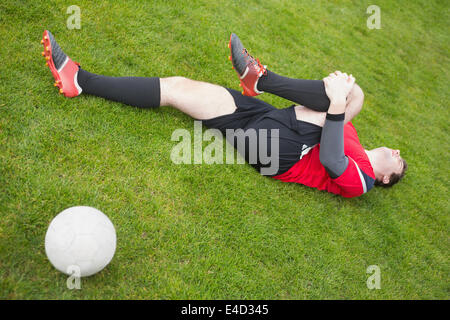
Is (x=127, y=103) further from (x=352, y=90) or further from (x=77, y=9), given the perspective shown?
(x=352, y=90)

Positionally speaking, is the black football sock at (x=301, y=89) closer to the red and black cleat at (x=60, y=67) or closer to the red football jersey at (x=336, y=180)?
the red football jersey at (x=336, y=180)

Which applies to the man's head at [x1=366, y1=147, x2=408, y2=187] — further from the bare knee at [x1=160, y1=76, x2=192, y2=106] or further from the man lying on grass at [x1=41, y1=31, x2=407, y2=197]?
the bare knee at [x1=160, y1=76, x2=192, y2=106]

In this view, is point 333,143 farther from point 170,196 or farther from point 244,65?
point 170,196

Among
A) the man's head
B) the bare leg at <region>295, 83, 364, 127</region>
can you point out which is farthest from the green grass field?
the bare leg at <region>295, 83, 364, 127</region>

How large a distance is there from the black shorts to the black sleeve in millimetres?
193

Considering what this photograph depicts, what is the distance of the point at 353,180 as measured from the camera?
300 centimetres

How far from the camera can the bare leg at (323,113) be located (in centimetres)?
304

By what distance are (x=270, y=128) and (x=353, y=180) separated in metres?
0.92

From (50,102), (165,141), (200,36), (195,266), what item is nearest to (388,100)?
(200,36)

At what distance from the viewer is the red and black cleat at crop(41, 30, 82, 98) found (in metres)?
2.65

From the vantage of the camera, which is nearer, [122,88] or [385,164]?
[122,88]

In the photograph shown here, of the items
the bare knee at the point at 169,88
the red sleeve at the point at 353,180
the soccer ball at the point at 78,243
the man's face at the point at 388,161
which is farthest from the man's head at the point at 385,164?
the soccer ball at the point at 78,243

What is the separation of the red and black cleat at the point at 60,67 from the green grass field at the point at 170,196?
A: 13cm

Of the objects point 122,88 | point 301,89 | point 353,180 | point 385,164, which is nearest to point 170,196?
point 122,88
